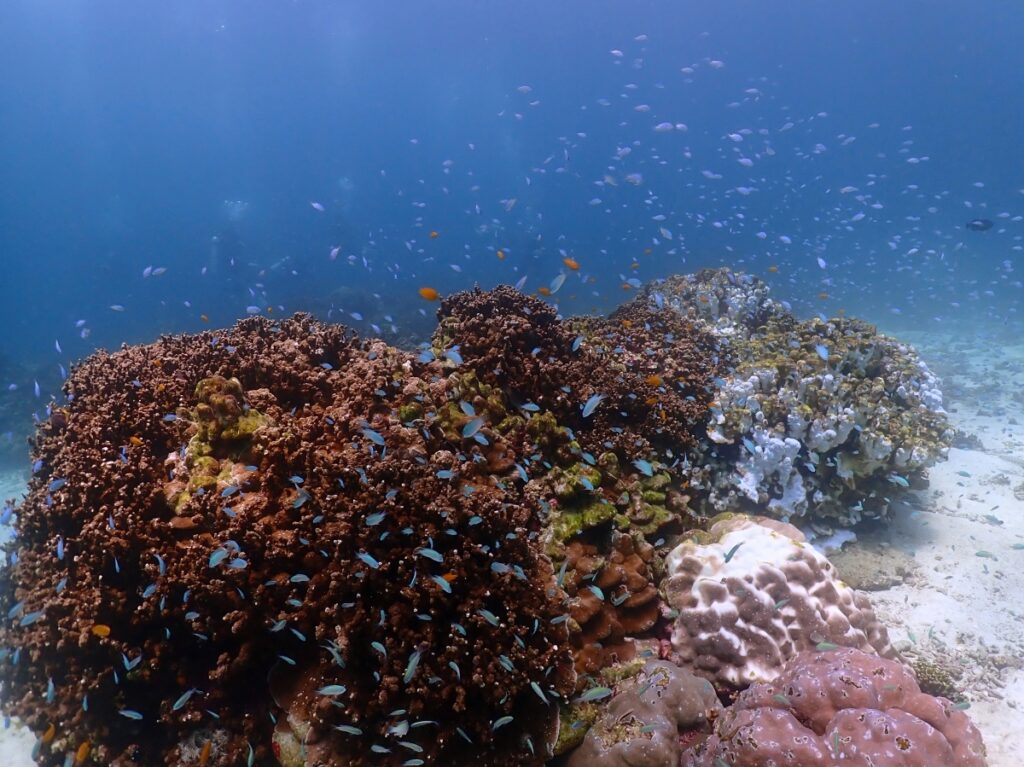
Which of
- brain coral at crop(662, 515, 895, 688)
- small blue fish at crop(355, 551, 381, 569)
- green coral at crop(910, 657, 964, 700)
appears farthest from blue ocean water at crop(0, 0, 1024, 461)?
small blue fish at crop(355, 551, 381, 569)

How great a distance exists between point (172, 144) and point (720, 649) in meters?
174

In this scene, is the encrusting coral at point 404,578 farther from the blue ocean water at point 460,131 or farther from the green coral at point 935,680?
the blue ocean water at point 460,131

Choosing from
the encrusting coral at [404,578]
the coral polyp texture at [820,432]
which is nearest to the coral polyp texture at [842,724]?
the encrusting coral at [404,578]

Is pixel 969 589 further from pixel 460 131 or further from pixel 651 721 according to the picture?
pixel 460 131

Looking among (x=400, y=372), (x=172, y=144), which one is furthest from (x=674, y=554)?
(x=172, y=144)

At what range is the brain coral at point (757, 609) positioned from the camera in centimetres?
532

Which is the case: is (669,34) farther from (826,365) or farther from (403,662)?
(403,662)

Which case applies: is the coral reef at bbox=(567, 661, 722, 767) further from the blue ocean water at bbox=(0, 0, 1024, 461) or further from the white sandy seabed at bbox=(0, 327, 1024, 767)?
the blue ocean water at bbox=(0, 0, 1024, 461)

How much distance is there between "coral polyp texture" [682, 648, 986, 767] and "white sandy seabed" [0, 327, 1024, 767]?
102 inches

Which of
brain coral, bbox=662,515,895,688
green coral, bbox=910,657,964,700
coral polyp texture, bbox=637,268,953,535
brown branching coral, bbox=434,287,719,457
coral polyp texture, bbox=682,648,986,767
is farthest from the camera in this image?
coral polyp texture, bbox=637,268,953,535

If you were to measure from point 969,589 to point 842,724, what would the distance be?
6716 millimetres

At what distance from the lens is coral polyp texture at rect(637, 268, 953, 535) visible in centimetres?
856

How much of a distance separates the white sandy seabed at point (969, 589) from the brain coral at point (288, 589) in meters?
3.31

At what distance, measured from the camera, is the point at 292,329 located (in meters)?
8.79
